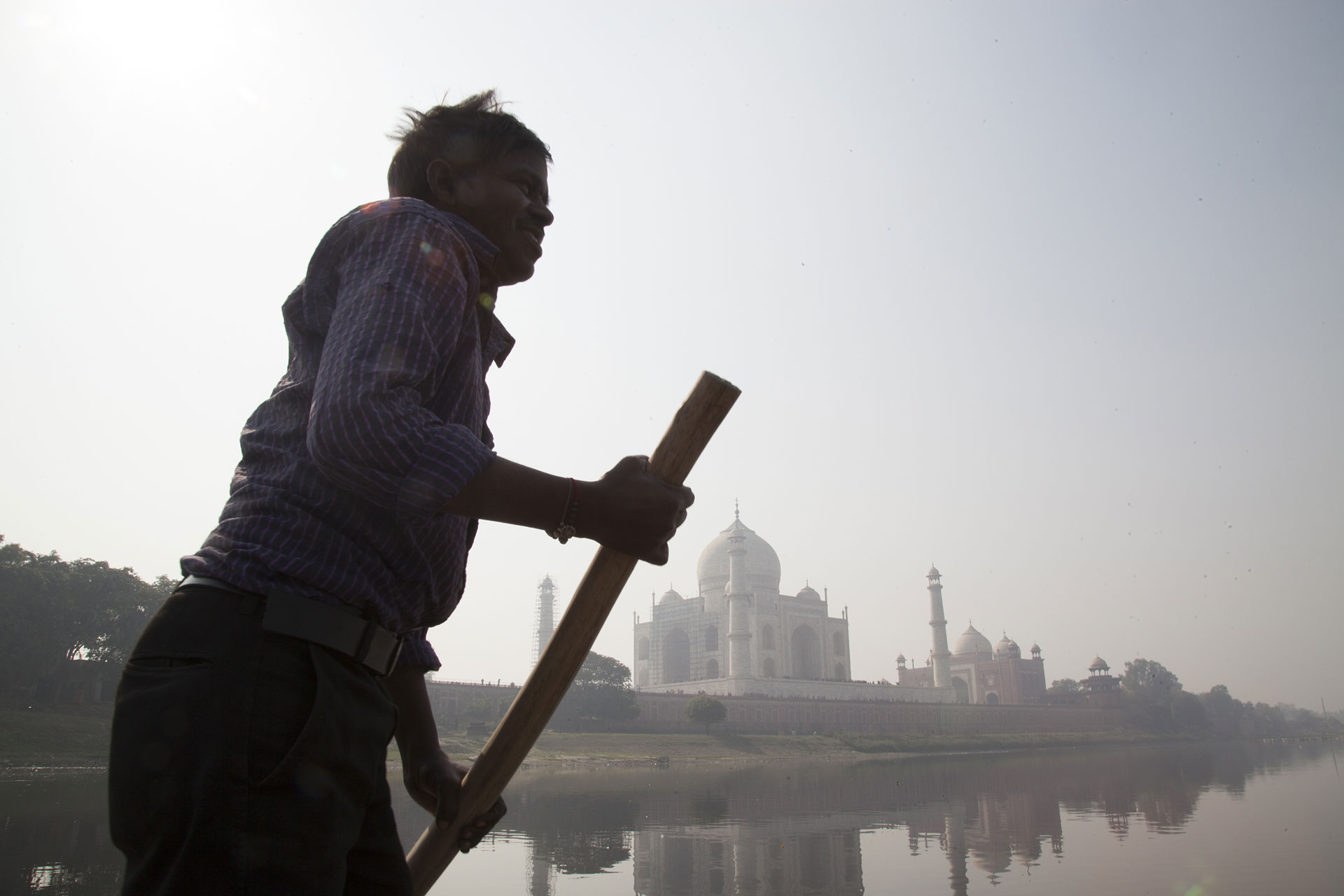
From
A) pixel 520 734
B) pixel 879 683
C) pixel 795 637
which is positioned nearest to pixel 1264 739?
pixel 879 683

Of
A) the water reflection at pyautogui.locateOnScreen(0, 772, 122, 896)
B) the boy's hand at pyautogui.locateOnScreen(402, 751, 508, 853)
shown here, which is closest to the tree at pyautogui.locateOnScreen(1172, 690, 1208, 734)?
the water reflection at pyautogui.locateOnScreen(0, 772, 122, 896)

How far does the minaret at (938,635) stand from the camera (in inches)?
2383

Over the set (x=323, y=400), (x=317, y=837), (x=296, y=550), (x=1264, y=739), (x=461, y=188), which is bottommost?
(x=1264, y=739)

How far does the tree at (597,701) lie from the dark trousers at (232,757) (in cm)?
3824

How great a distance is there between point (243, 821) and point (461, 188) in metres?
1.12

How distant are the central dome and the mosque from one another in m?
0.06

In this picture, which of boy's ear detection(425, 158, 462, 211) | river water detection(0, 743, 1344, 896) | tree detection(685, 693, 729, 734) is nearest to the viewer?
boy's ear detection(425, 158, 462, 211)

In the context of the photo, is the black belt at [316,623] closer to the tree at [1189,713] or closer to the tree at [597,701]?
the tree at [597,701]

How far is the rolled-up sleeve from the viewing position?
1103 millimetres

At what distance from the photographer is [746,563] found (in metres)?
58.2

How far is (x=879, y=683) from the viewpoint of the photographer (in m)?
57.8

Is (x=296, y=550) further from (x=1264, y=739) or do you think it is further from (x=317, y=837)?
(x=1264, y=739)

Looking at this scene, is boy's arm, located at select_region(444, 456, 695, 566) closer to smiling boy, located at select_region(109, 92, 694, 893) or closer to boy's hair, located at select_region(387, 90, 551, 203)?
smiling boy, located at select_region(109, 92, 694, 893)

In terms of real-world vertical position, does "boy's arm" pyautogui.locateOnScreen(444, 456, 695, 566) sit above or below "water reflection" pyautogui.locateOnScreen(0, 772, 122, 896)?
above
